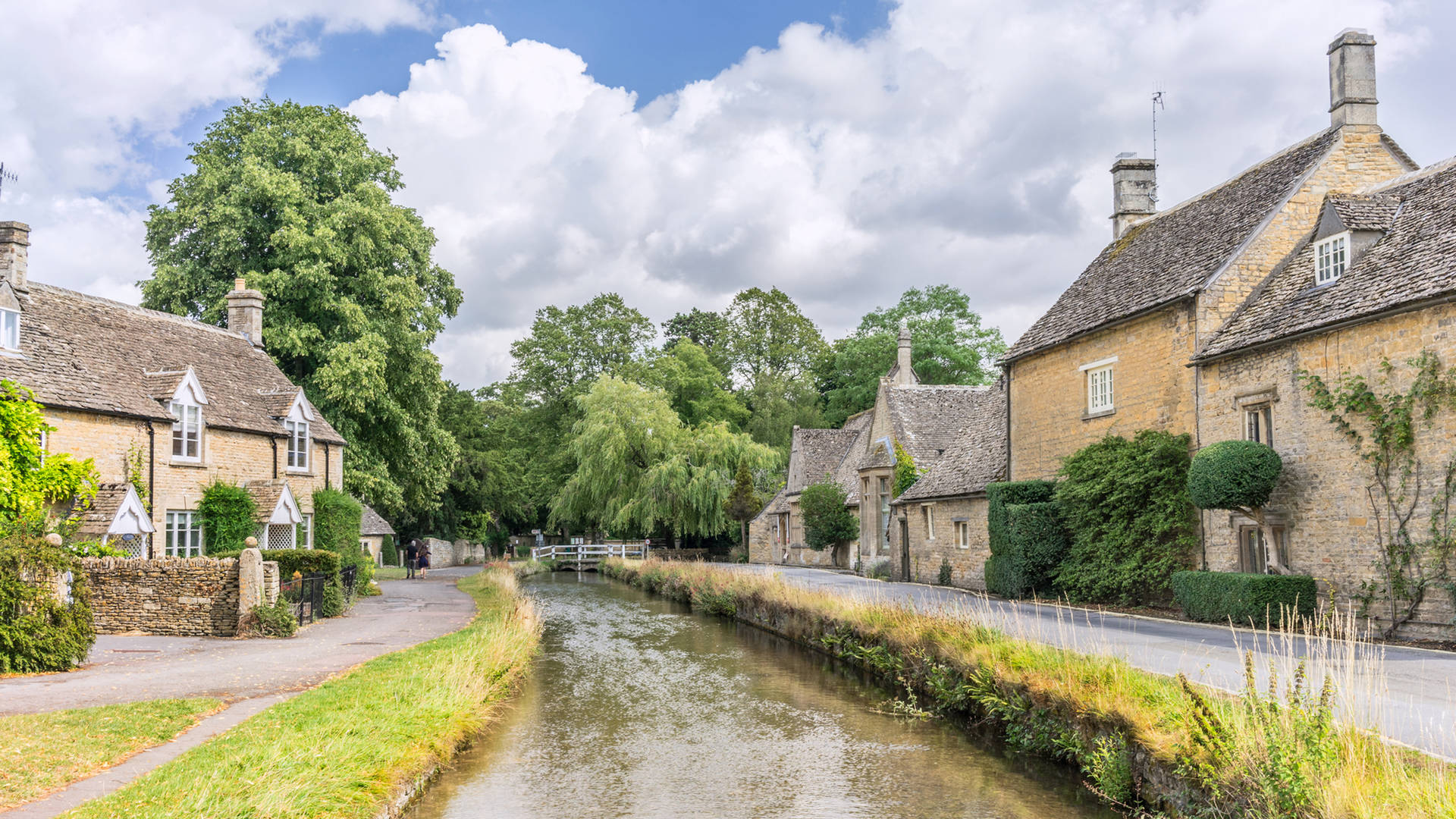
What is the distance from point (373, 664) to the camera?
49.2ft

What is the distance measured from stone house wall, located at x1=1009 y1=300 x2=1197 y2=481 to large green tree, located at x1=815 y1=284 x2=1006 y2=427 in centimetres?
3614

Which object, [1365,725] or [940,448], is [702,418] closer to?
[940,448]

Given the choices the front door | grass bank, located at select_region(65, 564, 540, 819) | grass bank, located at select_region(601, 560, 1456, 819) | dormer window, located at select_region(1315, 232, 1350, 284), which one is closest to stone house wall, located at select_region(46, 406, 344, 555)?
grass bank, located at select_region(65, 564, 540, 819)

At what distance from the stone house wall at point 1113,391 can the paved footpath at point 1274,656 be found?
454 cm

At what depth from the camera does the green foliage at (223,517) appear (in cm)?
2564

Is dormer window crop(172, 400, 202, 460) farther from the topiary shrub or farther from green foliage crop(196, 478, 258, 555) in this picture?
the topiary shrub

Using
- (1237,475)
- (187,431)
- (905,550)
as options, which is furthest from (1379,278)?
(187,431)

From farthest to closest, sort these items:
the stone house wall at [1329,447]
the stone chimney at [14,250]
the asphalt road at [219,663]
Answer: the stone chimney at [14,250] → the stone house wall at [1329,447] → the asphalt road at [219,663]

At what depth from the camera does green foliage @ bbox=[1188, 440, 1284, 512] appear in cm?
1705

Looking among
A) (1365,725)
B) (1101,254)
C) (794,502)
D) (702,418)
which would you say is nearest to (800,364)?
(702,418)

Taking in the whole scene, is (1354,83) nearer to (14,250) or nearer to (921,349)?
(14,250)

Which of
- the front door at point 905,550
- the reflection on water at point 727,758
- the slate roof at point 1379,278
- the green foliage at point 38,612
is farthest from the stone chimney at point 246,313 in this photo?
the slate roof at point 1379,278

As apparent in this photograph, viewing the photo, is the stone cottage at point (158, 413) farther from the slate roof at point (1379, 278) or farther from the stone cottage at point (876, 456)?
the slate roof at point (1379, 278)

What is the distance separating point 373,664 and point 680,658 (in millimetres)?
7209
